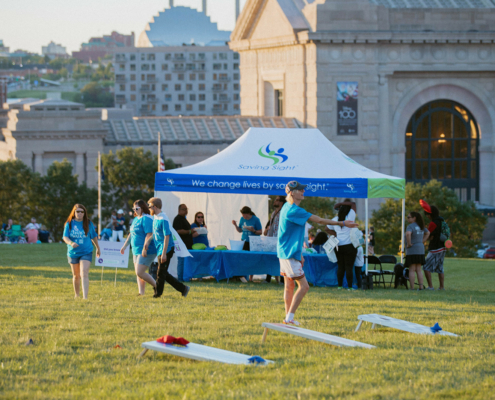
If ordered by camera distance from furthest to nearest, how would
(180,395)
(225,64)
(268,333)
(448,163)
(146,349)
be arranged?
(225,64) → (448,163) → (268,333) → (146,349) → (180,395)

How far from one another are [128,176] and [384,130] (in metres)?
22.0

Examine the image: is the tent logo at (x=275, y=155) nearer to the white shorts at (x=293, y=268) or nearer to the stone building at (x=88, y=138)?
the white shorts at (x=293, y=268)

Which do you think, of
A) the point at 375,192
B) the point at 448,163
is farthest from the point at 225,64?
the point at 375,192

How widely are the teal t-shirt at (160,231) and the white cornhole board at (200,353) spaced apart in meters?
4.65

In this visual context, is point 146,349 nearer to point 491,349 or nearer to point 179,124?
point 491,349

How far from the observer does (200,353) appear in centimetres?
756

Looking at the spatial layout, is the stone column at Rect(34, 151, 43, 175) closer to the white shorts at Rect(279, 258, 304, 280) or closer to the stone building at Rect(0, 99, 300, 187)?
the stone building at Rect(0, 99, 300, 187)

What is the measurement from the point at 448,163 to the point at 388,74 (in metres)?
10.3

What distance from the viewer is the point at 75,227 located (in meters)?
12.4

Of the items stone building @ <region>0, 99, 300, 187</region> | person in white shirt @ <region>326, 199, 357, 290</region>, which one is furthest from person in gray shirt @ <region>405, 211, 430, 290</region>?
stone building @ <region>0, 99, 300, 187</region>

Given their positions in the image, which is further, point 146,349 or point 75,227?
point 75,227

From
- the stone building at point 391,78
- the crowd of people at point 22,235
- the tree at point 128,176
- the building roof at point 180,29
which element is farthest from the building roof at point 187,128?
the building roof at point 180,29

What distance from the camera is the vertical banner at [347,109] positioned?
56.4 m

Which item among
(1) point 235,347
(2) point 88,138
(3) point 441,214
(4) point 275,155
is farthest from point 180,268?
(2) point 88,138
